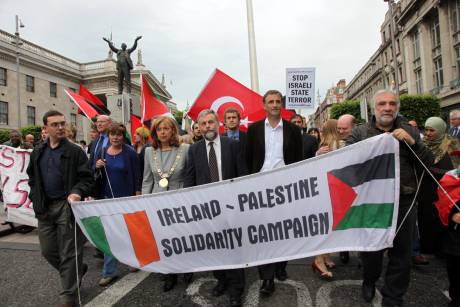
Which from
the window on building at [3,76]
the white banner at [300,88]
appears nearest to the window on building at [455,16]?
the white banner at [300,88]

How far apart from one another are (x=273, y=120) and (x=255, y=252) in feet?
4.72

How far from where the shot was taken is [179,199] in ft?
9.65

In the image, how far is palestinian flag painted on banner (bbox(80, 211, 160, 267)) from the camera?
304 centimetres

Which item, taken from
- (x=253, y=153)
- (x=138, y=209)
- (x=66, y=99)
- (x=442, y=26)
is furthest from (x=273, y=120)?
(x=66, y=99)

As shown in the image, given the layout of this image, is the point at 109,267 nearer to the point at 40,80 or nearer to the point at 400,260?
the point at 400,260

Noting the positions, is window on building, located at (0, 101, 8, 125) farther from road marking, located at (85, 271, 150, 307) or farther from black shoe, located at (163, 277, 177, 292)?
black shoe, located at (163, 277, 177, 292)

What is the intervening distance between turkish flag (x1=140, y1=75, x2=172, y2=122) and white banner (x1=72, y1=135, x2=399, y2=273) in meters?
4.35

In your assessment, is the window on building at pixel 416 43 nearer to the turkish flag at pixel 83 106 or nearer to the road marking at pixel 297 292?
the turkish flag at pixel 83 106

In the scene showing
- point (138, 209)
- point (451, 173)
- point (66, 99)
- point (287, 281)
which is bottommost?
point (287, 281)

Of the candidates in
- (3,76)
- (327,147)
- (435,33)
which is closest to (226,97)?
(327,147)

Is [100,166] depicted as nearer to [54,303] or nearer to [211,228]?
[54,303]

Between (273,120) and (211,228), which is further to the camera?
(273,120)

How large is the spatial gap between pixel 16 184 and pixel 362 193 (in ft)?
19.6

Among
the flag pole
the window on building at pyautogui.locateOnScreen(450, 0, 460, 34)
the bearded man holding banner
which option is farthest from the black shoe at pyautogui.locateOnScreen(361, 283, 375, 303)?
the window on building at pyautogui.locateOnScreen(450, 0, 460, 34)
